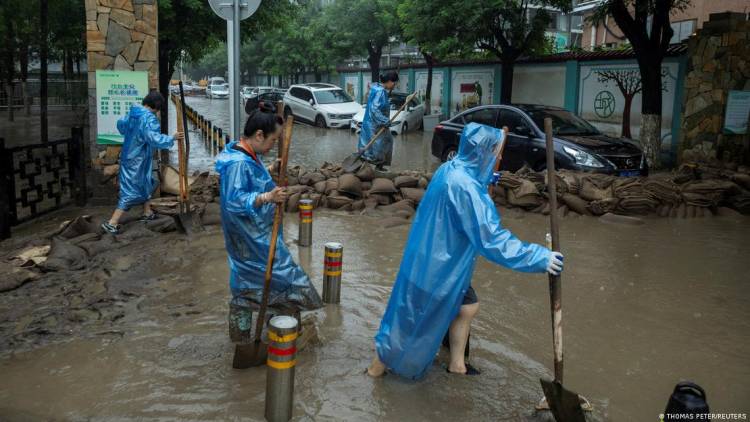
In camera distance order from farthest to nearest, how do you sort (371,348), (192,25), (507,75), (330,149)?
(507,75) < (330,149) < (192,25) < (371,348)

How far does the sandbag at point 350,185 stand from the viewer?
29.4 feet

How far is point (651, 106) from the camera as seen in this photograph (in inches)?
486

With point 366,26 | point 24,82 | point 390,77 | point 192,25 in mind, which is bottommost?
point 390,77

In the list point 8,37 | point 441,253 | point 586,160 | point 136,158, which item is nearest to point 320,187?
point 136,158

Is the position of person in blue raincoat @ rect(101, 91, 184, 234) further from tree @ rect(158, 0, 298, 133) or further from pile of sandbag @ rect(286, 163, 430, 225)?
tree @ rect(158, 0, 298, 133)

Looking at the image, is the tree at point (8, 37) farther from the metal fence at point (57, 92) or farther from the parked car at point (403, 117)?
the parked car at point (403, 117)

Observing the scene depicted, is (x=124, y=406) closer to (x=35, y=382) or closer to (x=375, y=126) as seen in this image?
(x=35, y=382)

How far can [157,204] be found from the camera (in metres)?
7.78

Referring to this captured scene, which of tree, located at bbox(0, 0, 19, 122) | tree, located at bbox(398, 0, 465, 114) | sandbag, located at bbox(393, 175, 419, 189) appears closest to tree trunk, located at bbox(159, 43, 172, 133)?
tree, located at bbox(0, 0, 19, 122)

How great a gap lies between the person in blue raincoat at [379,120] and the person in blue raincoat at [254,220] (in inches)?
235

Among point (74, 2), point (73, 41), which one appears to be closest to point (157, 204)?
point (74, 2)

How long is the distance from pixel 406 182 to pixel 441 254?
A: 18.4ft

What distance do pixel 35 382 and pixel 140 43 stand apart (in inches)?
224

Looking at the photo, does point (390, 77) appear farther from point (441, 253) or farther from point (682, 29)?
point (682, 29)
